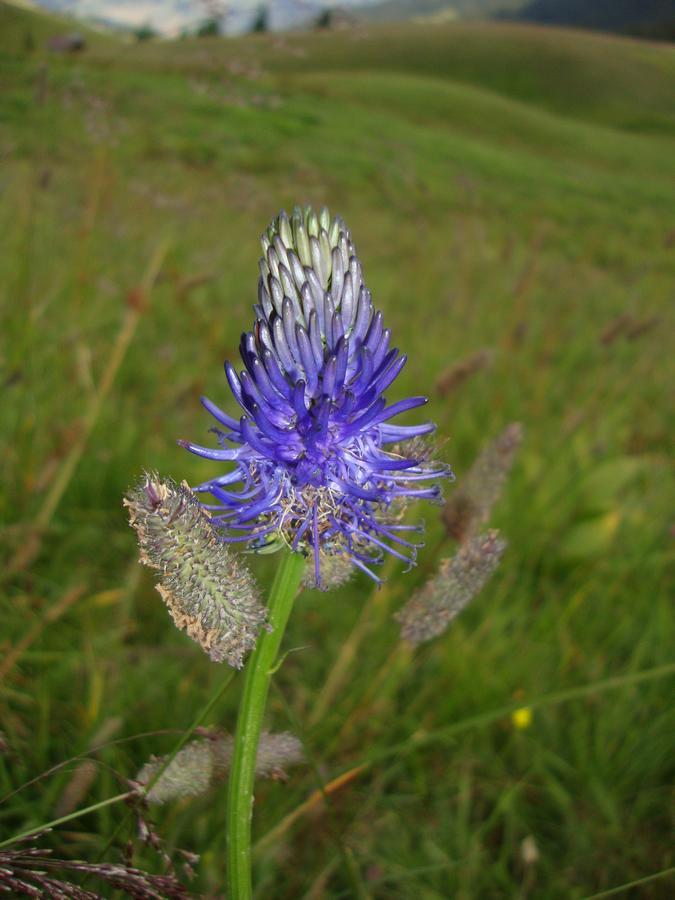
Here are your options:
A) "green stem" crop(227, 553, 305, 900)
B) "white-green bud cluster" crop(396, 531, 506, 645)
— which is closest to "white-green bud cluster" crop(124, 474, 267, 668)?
"green stem" crop(227, 553, 305, 900)

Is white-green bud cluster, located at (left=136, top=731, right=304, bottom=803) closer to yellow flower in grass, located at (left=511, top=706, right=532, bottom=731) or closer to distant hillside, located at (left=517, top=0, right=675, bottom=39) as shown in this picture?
yellow flower in grass, located at (left=511, top=706, right=532, bottom=731)

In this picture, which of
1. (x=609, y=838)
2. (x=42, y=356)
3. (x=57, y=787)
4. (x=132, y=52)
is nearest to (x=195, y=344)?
(x=42, y=356)

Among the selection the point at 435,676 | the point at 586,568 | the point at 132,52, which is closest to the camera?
the point at 435,676

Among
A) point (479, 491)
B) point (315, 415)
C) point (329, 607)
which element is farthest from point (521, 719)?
point (315, 415)

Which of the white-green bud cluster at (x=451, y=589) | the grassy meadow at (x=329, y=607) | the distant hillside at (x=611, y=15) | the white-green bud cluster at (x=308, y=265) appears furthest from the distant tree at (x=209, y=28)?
the distant hillside at (x=611, y=15)

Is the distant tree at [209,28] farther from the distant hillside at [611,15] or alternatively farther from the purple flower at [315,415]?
the distant hillside at [611,15]

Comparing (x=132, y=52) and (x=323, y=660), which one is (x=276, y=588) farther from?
(x=132, y=52)
